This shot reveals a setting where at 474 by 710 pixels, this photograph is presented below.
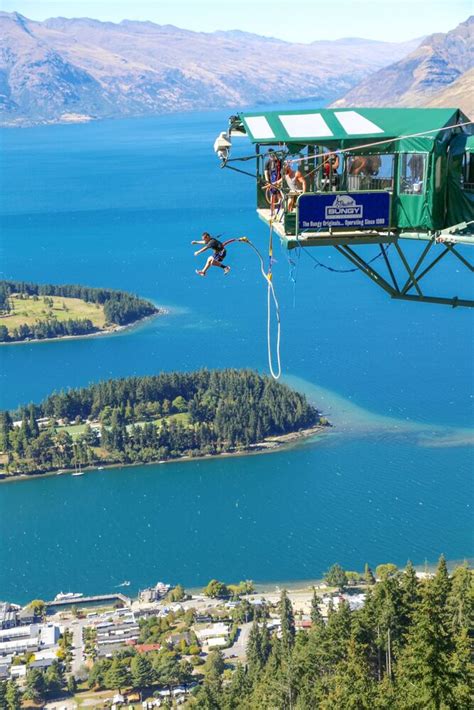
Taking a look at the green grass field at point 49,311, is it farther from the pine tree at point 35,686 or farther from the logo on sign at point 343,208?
the logo on sign at point 343,208

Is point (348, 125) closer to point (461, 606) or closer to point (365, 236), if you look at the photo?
point (365, 236)

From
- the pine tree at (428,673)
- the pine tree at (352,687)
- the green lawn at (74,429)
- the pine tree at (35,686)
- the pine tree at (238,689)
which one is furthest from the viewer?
the green lawn at (74,429)

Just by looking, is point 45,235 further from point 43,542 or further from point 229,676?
point 229,676

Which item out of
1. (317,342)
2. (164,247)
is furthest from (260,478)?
(164,247)

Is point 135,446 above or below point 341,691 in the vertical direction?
below

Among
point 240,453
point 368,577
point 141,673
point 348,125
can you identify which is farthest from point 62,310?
point 348,125

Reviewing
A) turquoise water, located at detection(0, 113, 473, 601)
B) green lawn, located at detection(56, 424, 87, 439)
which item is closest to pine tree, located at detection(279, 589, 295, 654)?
turquoise water, located at detection(0, 113, 473, 601)

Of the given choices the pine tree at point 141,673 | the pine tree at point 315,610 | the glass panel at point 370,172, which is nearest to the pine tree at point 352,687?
the glass panel at point 370,172
